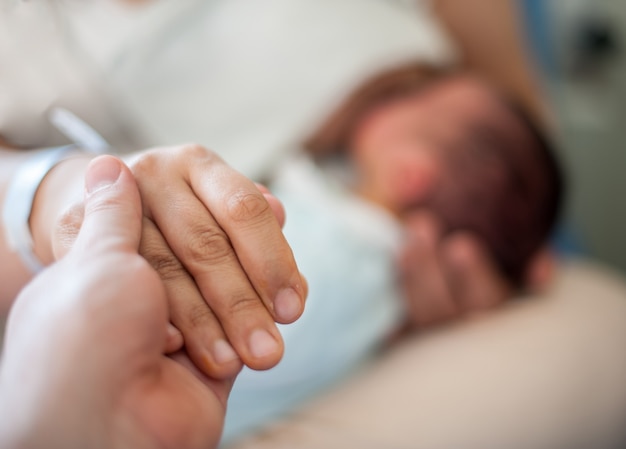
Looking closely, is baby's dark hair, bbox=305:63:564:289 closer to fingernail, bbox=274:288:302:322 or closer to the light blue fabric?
the light blue fabric

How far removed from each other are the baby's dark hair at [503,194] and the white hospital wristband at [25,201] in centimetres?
48

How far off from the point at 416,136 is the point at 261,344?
1.70 feet

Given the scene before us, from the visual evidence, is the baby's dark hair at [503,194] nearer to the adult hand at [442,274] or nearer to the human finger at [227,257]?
the adult hand at [442,274]

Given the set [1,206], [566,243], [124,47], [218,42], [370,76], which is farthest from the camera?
[566,243]

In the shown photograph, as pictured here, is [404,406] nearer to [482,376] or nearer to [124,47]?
[482,376]

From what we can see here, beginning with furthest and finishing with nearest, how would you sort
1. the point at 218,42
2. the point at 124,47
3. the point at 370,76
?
1. the point at 370,76
2. the point at 218,42
3. the point at 124,47

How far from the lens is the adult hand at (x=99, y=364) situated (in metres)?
0.23

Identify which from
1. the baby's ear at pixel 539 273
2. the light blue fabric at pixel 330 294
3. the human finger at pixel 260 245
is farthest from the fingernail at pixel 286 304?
the baby's ear at pixel 539 273

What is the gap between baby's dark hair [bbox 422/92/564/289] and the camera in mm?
741

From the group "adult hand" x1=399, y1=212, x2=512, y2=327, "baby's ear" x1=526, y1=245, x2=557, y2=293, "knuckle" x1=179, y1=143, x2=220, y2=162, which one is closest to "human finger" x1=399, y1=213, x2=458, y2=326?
"adult hand" x1=399, y1=212, x2=512, y2=327

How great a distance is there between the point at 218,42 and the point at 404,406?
0.46m

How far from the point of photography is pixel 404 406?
0.64m

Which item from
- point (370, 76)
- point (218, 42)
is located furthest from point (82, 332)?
point (370, 76)

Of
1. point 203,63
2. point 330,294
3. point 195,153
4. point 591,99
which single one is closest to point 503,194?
point 330,294
